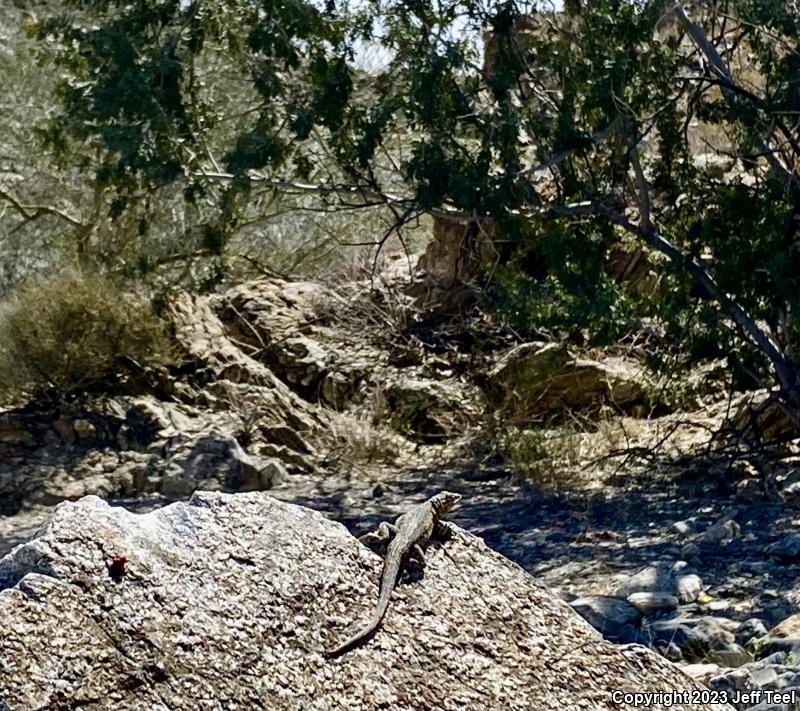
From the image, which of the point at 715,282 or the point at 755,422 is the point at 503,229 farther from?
the point at 755,422

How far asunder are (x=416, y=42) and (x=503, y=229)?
1345 millimetres

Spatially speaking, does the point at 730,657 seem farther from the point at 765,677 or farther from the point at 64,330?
the point at 64,330

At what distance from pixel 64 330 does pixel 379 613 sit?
27.7 ft

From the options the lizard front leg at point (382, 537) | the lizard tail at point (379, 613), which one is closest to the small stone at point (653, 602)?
the lizard front leg at point (382, 537)

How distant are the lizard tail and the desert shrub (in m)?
8.19

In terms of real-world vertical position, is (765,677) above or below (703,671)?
above

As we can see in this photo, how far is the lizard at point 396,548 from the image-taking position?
3.42 metres

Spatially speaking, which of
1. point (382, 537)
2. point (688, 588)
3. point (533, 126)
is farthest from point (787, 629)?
point (533, 126)

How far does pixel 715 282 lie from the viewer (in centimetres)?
934

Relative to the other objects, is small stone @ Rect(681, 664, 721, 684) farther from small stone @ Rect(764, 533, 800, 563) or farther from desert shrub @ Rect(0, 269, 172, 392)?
desert shrub @ Rect(0, 269, 172, 392)

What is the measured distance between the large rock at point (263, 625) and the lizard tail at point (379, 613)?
25mm

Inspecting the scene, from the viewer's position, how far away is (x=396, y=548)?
378 centimetres

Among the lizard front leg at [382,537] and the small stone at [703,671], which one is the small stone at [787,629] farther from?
the lizard front leg at [382,537]

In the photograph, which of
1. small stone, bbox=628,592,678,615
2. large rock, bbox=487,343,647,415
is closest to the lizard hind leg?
small stone, bbox=628,592,678,615
